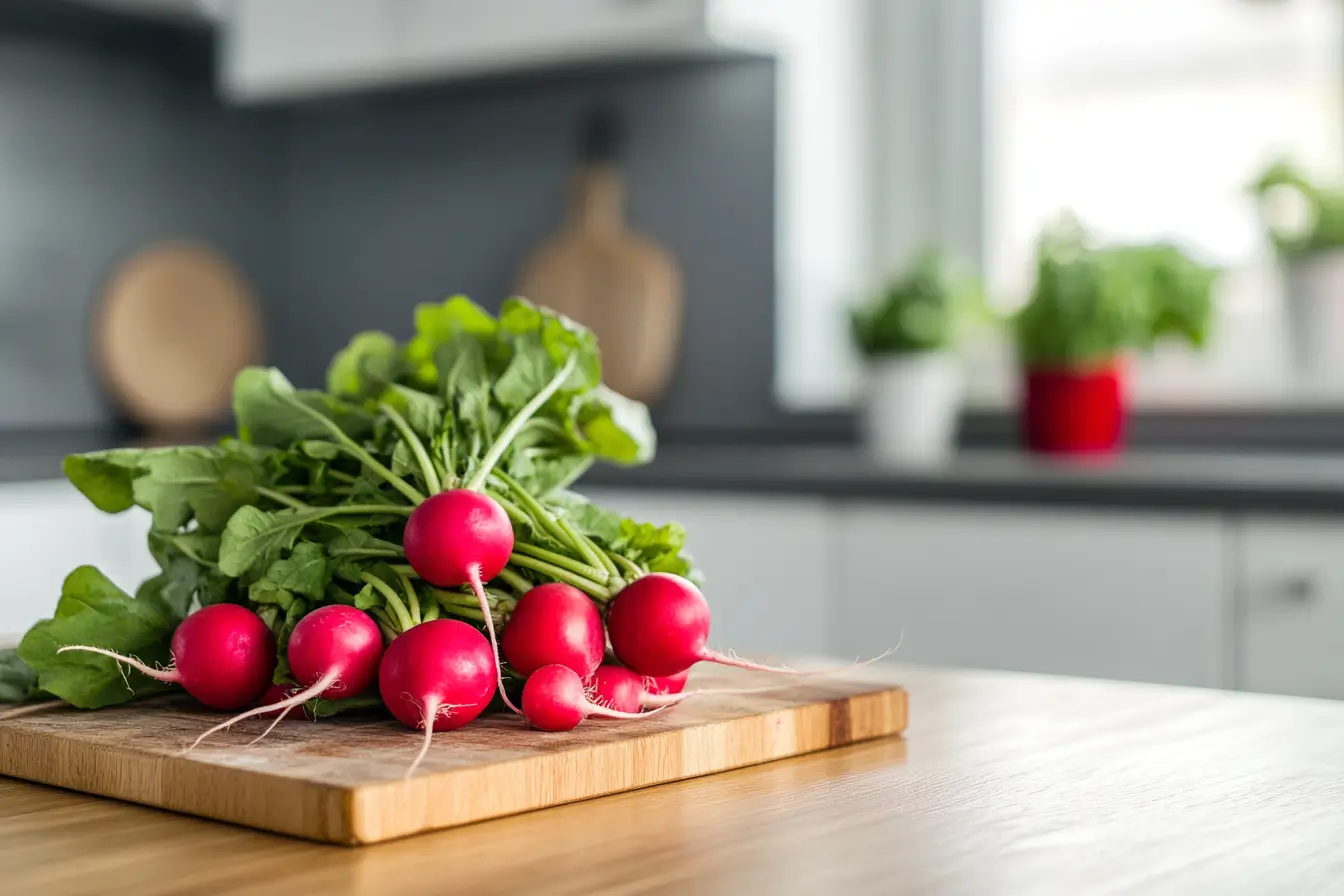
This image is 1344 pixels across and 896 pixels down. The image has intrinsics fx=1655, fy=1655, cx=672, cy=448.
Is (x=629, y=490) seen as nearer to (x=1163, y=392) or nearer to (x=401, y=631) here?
(x=1163, y=392)


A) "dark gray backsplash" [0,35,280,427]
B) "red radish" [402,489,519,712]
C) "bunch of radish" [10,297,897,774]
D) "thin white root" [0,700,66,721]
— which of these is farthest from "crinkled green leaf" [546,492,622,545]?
"dark gray backsplash" [0,35,280,427]

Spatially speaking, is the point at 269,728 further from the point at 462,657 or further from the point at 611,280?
the point at 611,280

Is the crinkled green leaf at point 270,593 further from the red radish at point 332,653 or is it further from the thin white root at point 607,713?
the thin white root at point 607,713

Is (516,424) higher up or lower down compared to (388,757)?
higher up

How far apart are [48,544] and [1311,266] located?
1.96 m

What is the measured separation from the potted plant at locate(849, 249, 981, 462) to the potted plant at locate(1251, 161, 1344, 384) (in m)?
0.49

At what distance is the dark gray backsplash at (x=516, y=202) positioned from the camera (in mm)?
3084

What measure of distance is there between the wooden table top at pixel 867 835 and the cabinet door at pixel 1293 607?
1.06 meters

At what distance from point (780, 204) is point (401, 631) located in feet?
7.34

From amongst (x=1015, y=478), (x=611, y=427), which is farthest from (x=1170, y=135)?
(x=611, y=427)

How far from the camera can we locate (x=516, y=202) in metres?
3.38

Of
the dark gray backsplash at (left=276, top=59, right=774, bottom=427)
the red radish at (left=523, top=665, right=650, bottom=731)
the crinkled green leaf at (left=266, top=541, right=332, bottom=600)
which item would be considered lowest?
the red radish at (left=523, top=665, right=650, bottom=731)

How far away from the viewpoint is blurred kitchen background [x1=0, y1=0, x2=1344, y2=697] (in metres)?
2.16

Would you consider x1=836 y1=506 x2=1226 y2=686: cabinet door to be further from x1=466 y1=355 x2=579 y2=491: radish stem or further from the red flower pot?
x1=466 y1=355 x2=579 y2=491: radish stem
